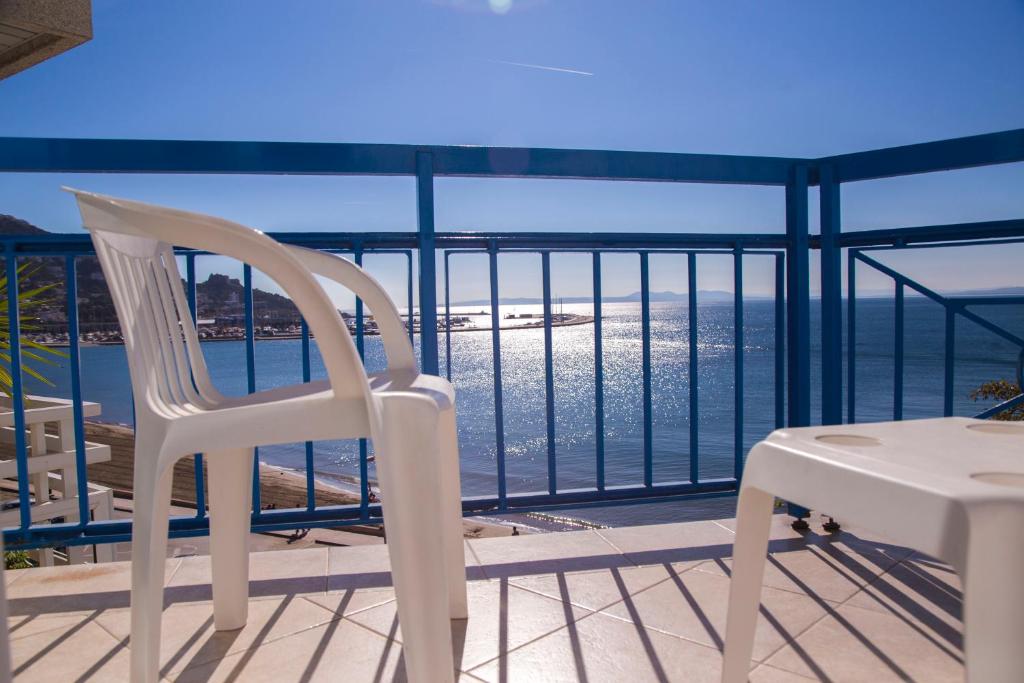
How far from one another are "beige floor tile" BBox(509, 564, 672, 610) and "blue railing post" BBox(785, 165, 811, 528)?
702 mm

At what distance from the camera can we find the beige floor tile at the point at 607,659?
51.4 inches

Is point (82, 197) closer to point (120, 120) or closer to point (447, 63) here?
point (447, 63)

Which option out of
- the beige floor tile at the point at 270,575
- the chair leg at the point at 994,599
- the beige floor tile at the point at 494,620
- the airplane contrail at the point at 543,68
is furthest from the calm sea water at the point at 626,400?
the airplane contrail at the point at 543,68

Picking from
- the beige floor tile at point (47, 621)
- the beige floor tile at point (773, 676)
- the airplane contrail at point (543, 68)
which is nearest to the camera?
the beige floor tile at point (773, 676)

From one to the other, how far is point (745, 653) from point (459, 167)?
4.92ft

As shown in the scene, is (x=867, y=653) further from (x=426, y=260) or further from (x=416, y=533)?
(x=426, y=260)

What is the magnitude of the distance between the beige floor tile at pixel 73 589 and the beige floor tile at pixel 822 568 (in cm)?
159

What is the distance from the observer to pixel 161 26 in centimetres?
3581

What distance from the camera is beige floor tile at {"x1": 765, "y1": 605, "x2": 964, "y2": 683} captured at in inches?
50.8

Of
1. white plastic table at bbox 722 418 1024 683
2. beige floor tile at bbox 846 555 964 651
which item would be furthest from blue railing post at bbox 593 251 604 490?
white plastic table at bbox 722 418 1024 683

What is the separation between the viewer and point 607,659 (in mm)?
1368

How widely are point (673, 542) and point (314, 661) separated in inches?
44.6

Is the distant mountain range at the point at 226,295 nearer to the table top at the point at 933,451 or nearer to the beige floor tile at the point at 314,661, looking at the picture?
the beige floor tile at the point at 314,661

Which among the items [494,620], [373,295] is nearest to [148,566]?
[373,295]
